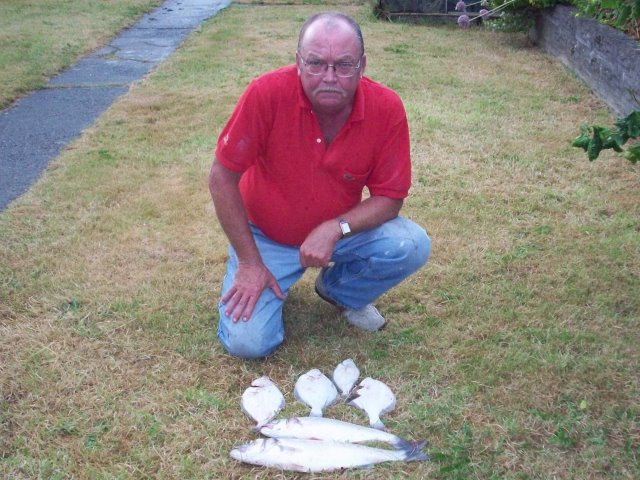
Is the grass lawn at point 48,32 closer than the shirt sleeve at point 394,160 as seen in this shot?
No

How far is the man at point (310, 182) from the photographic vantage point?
2.61 m

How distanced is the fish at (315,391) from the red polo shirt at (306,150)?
2.06ft

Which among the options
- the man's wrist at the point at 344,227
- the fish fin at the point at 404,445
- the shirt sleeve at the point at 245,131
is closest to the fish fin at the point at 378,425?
the fish fin at the point at 404,445

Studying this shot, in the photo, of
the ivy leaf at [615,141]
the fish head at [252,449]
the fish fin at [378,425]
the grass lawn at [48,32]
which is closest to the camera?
the ivy leaf at [615,141]

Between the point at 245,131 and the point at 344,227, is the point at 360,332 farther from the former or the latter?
the point at 245,131

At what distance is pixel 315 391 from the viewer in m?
2.65

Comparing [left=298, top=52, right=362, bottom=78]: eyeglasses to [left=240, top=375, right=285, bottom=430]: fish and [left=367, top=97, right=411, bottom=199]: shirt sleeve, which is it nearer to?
[left=367, top=97, right=411, bottom=199]: shirt sleeve

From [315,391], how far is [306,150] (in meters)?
0.94

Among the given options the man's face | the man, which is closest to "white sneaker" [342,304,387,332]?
the man

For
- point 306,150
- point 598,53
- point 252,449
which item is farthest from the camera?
point 598,53

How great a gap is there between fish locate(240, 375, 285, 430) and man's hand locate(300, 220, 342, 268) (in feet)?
1.67

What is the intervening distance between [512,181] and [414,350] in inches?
84.3

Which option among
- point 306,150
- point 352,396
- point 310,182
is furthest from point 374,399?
point 306,150

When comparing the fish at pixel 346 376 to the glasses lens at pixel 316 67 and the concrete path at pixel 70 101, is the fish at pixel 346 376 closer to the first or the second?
the glasses lens at pixel 316 67
